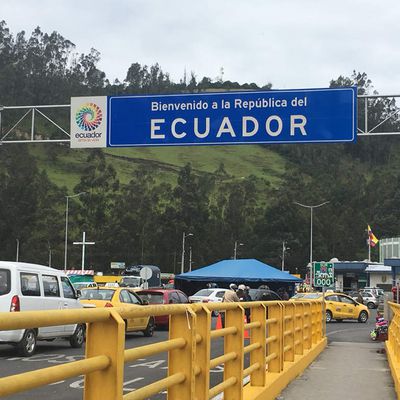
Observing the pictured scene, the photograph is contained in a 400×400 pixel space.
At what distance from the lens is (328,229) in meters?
121

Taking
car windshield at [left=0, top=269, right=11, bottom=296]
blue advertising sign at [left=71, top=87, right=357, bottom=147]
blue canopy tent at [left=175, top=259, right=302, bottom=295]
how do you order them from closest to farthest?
car windshield at [left=0, top=269, right=11, bottom=296], blue advertising sign at [left=71, top=87, right=357, bottom=147], blue canopy tent at [left=175, top=259, right=302, bottom=295]

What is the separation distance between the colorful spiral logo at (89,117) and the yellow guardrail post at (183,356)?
602 inches

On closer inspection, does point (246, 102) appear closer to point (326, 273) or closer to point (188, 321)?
point (326, 273)

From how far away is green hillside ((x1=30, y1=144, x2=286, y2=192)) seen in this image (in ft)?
505

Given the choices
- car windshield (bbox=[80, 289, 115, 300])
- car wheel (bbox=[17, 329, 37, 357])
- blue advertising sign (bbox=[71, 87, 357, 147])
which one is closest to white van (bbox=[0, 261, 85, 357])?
car wheel (bbox=[17, 329, 37, 357])

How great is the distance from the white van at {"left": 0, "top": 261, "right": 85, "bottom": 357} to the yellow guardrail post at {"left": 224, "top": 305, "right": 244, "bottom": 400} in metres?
6.56

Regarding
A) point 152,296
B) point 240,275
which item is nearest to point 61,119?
point 240,275

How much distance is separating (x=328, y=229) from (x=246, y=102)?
105003 millimetres

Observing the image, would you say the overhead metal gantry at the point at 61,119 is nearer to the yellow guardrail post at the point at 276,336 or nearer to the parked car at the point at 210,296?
the parked car at the point at 210,296

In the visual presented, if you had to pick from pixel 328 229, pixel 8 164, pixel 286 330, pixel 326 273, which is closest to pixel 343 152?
pixel 328 229

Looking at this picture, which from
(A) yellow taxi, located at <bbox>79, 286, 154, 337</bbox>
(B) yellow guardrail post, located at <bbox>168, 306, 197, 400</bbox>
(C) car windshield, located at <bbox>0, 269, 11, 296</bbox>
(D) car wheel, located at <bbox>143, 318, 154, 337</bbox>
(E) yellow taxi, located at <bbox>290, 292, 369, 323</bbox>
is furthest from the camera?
(E) yellow taxi, located at <bbox>290, 292, 369, 323</bbox>

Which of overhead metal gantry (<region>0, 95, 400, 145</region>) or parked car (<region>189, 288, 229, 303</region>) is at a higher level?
overhead metal gantry (<region>0, 95, 400, 145</region>)

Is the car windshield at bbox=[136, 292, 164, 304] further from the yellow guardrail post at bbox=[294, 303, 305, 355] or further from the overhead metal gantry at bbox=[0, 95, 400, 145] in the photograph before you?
the yellow guardrail post at bbox=[294, 303, 305, 355]

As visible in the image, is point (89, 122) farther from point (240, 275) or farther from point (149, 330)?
point (240, 275)
